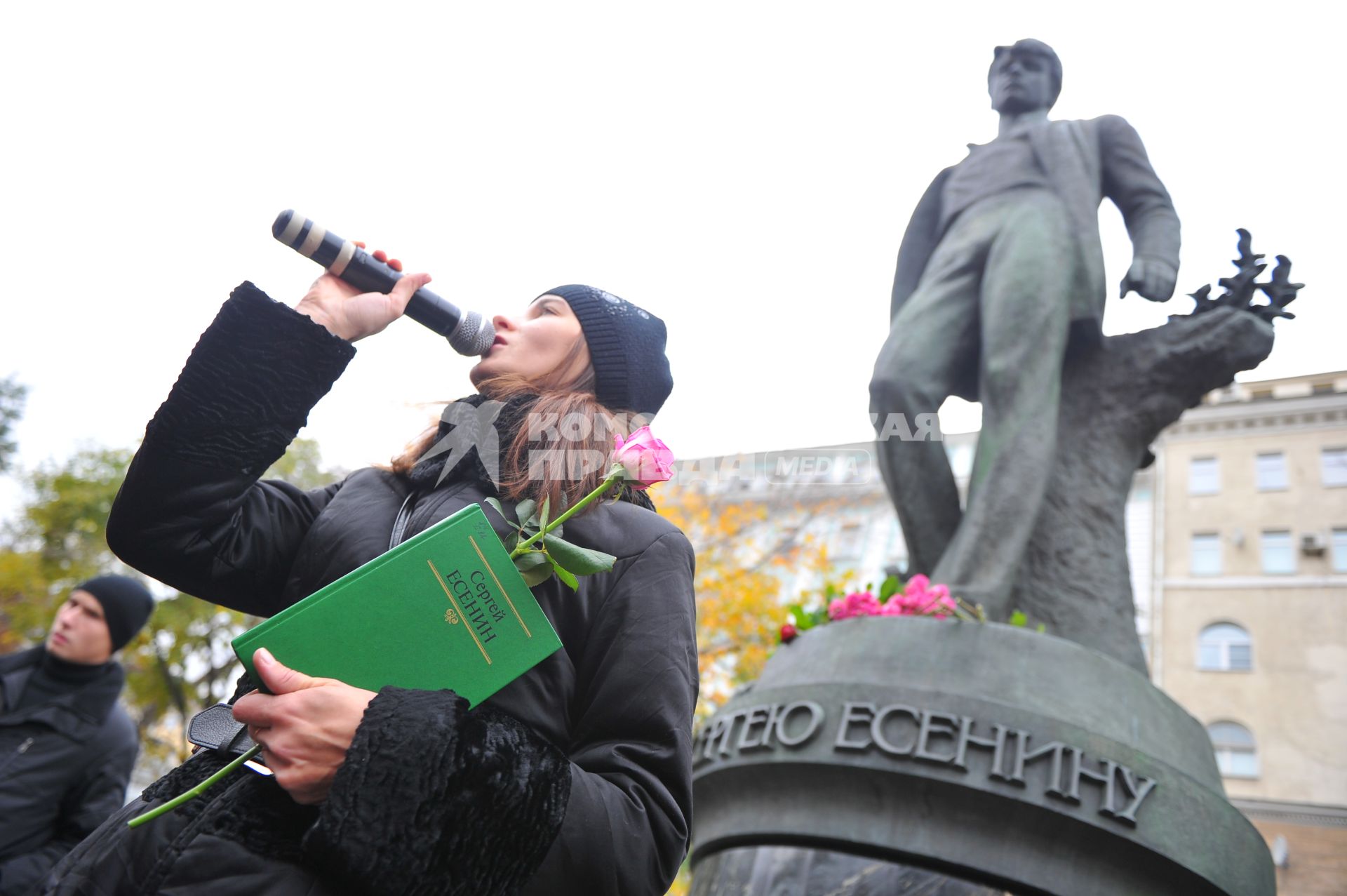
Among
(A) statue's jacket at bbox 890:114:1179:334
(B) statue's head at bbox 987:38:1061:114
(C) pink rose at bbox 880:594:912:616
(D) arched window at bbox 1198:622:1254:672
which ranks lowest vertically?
(C) pink rose at bbox 880:594:912:616

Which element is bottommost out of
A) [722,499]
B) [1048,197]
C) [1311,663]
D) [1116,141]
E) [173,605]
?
[173,605]

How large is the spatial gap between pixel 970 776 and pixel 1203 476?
95.6ft

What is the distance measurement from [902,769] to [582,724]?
6.63 ft

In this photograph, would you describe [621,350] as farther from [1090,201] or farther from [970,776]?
[1090,201]

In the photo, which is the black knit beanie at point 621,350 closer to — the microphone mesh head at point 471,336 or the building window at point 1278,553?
the microphone mesh head at point 471,336

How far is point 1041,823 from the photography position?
10.1 ft

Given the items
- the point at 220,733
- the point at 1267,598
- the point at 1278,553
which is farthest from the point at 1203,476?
the point at 220,733

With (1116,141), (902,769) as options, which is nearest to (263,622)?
(902,769)

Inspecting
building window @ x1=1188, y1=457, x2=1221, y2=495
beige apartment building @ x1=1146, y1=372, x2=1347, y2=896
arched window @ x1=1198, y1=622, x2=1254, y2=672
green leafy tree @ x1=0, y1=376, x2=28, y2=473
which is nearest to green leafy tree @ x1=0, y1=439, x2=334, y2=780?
green leafy tree @ x1=0, y1=376, x2=28, y2=473

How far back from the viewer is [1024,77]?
556 centimetres

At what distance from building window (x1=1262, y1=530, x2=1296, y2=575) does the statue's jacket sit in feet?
83.2

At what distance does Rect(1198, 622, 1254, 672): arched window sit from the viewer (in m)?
25.5

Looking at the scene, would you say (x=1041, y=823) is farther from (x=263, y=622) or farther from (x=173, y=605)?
(x=173, y=605)

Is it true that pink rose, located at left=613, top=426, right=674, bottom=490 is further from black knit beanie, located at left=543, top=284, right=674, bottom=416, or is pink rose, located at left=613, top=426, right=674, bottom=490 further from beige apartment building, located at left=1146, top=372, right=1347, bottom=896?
beige apartment building, located at left=1146, top=372, right=1347, bottom=896
